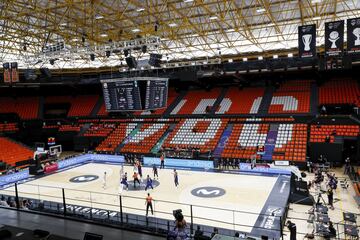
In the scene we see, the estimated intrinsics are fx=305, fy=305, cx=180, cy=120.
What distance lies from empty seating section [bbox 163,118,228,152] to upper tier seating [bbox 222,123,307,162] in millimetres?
1715

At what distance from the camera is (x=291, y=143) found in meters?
27.0

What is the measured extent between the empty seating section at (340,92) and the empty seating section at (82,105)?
29089mm

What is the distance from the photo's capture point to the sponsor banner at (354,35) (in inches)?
511

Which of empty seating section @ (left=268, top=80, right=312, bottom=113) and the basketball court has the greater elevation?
empty seating section @ (left=268, top=80, right=312, bottom=113)

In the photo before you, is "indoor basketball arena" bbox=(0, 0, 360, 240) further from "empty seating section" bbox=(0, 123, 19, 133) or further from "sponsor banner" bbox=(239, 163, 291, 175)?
"empty seating section" bbox=(0, 123, 19, 133)

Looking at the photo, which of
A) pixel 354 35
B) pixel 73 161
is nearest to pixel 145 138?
pixel 73 161

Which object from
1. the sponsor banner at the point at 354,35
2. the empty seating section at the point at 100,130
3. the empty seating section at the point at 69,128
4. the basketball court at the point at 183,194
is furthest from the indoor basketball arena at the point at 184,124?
the empty seating section at the point at 100,130

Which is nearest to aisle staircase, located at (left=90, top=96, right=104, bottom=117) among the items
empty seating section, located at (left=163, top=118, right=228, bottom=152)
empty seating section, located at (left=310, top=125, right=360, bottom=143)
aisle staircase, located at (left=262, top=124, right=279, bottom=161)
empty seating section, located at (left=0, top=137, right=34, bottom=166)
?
empty seating section, located at (left=0, top=137, right=34, bottom=166)

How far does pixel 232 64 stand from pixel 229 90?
6.93 meters

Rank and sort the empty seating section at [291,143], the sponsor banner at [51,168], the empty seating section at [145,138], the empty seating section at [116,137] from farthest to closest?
1. the empty seating section at [116,137]
2. the empty seating section at [145,138]
3. the sponsor banner at [51,168]
4. the empty seating section at [291,143]

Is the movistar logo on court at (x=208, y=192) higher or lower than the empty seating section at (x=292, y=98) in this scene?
lower

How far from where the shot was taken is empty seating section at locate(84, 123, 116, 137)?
3722 centimetres

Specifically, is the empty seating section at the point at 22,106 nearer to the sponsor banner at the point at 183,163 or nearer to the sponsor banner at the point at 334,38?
the sponsor banner at the point at 183,163

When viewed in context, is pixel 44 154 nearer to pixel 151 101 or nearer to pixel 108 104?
pixel 108 104
